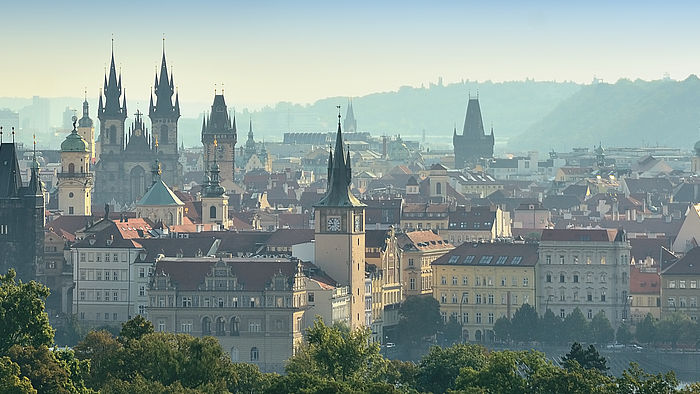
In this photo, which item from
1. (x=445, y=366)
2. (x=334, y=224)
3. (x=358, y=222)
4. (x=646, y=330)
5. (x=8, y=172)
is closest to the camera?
(x=445, y=366)

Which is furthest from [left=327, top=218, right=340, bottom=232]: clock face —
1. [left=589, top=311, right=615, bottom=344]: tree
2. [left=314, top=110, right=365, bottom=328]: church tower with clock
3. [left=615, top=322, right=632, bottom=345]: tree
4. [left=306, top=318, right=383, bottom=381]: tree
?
[left=306, top=318, right=383, bottom=381]: tree

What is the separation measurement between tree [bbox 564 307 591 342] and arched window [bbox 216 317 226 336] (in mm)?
19067

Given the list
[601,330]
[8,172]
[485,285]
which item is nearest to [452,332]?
[485,285]

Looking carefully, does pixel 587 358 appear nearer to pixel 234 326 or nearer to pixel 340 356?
pixel 340 356

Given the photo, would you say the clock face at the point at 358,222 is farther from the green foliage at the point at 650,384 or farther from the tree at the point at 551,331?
the green foliage at the point at 650,384

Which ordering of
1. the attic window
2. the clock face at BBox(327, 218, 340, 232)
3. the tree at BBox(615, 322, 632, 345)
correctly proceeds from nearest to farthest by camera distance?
the clock face at BBox(327, 218, 340, 232), the tree at BBox(615, 322, 632, 345), the attic window

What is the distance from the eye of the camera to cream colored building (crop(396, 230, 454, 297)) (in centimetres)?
14175

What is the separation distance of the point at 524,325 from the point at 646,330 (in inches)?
240

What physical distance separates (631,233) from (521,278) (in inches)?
1618

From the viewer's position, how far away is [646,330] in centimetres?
13125

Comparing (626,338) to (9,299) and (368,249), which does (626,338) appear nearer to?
(368,249)

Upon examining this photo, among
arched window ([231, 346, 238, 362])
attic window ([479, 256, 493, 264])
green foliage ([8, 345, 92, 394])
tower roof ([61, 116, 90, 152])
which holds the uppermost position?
tower roof ([61, 116, 90, 152])

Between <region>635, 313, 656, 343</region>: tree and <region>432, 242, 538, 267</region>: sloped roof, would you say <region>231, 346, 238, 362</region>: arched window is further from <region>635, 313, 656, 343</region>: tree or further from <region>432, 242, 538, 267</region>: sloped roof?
<region>432, 242, 538, 267</region>: sloped roof

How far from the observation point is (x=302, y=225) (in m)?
174
